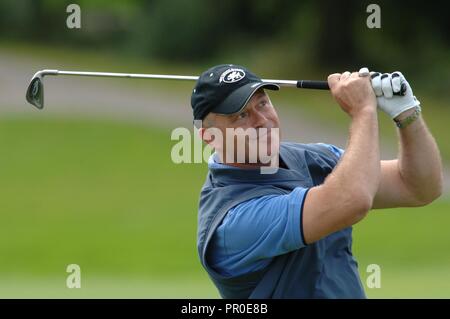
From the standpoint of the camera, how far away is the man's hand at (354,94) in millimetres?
4535

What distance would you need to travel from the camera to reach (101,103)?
2805cm

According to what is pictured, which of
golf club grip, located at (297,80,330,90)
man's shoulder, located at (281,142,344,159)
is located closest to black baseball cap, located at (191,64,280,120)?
golf club grip, located at (297,80,330,90)

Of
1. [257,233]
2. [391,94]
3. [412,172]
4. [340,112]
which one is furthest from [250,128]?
[340,112]

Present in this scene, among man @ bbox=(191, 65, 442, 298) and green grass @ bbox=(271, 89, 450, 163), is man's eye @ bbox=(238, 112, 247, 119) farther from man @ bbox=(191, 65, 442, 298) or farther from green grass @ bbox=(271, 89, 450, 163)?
green grass @ bbox=(271, 89, 450, 163)

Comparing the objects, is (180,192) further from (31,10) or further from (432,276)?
(31,10)

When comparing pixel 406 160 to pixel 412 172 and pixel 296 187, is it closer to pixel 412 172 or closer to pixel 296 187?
pixel 412 172

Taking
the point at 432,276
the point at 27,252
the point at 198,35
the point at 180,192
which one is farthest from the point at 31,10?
the point at 432,276

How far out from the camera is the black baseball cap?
4754 millimetres

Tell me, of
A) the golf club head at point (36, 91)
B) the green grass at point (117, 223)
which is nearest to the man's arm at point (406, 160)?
the golf club head at point (36, 91)

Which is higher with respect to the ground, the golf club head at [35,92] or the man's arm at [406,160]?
the golf club head at [35,92]

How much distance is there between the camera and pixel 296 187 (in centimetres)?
467

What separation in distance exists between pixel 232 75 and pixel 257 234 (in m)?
0.69

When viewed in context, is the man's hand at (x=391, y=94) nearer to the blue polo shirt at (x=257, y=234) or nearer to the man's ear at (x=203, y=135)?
the blue polo shirt at (x=257, y=234)

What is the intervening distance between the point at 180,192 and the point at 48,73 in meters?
15.2
